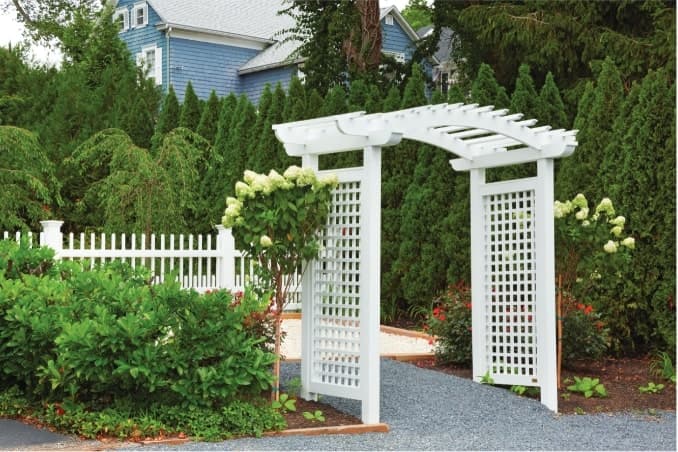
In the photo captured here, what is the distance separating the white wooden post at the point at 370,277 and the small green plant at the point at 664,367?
9.93 ft

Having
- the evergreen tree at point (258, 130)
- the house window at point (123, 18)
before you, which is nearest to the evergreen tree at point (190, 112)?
the evergreen tree at point (258, 130)

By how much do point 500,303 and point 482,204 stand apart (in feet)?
2.60

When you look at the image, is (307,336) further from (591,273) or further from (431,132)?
(591,273)

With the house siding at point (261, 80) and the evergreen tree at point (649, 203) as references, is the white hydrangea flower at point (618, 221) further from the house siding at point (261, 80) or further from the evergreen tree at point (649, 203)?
the house siding at point (261, 80)

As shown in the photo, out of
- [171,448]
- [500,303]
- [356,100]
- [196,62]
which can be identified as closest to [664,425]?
[500,303]

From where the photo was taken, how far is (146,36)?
978 inches

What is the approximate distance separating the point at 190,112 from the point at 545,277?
9.25m

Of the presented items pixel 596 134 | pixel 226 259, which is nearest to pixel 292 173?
pixel 596 134

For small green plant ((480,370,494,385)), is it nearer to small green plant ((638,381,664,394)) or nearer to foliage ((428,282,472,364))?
foliage ((428,282,472,364))

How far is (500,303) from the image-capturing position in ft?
24.4

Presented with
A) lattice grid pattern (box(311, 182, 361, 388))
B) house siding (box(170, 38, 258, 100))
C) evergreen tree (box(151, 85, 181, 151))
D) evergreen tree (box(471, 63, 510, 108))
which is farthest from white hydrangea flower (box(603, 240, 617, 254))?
house siding (box(170, 38, 258, 100))

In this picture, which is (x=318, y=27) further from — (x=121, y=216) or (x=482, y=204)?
(x=482, y=204)

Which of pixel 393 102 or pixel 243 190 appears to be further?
pixel 393 102

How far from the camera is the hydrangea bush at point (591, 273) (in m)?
7.50
